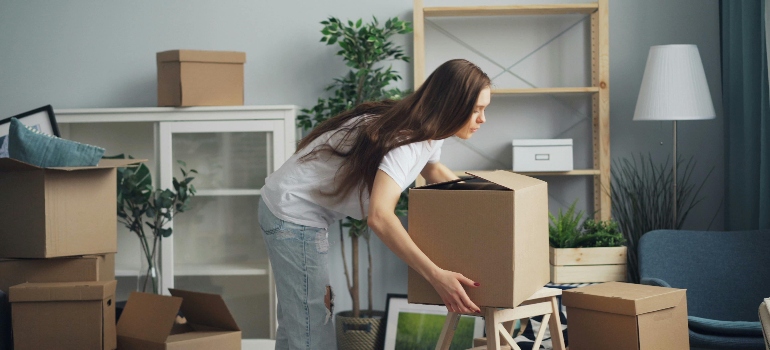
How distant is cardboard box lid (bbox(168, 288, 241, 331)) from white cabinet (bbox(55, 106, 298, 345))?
0.51 meters

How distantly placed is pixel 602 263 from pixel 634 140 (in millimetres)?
754

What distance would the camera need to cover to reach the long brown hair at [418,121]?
1.71 metres

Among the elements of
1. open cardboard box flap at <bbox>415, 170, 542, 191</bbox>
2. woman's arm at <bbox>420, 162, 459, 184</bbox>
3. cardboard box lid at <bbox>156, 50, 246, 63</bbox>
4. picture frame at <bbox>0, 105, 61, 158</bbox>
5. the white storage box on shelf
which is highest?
cardboard box lid at <bbox>156, 50, 246, 63</bbox>

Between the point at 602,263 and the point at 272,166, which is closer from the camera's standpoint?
the point at 602,263

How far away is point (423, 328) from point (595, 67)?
1.33m

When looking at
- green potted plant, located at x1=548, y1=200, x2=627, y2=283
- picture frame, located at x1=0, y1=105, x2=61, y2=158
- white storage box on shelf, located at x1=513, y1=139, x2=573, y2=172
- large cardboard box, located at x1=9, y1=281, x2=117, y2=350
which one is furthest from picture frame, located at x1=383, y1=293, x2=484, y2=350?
picture frame, located at x1=0, y1=105, x2=61, y2=158

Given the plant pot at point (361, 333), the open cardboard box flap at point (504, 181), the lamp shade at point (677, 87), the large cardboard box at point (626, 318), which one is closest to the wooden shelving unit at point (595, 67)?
the lamp shade at point (677, 87)

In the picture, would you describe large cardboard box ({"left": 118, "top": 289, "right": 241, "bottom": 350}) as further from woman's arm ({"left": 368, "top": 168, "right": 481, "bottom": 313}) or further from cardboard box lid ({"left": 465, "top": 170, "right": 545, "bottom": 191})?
cardboard box lid ({"left": 465, "top": 170, "right": 545, "bottom": 191})

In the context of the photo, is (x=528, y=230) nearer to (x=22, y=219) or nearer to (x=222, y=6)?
(x=22, y=219)

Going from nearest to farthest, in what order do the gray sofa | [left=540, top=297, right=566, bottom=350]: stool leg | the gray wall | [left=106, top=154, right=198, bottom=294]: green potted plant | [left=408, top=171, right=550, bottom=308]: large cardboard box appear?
[left=408, top=171, right=550, bottom=308]: large cardboard box < [left=540, top=297, right=566, bottom=350]: stool leg < the gray sofa < [left=106, top=154, right=198, bottom=294]: green potted plant < the gray wall

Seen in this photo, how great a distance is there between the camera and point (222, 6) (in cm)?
345

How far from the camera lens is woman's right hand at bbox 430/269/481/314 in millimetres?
1646

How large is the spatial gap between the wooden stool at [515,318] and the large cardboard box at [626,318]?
13 centimetres

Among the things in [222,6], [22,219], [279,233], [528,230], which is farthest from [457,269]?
[222,6]
